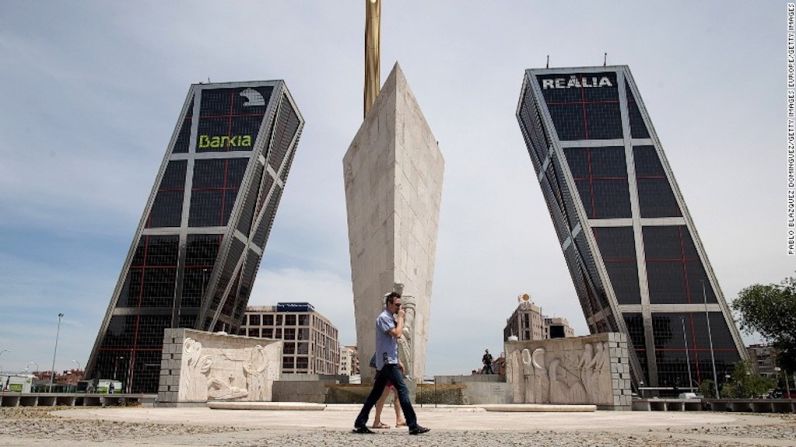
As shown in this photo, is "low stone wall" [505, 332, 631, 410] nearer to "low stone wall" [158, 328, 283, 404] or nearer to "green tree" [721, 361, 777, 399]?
"low stone wall" [158, 328, 283, 404]

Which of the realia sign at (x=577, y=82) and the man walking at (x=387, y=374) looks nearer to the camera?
the man walking at (x=387, y=374)

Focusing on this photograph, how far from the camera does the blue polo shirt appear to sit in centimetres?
617

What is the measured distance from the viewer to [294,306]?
109188mm

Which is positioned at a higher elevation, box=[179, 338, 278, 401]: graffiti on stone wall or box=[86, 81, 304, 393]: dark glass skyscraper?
box=[86, 81, 304, 393]: dark glass skyscraper

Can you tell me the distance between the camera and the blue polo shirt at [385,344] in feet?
20.2

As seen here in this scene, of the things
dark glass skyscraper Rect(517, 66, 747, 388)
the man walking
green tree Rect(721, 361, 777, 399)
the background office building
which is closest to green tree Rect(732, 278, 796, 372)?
green tree Rect(721, 361, 777, 399)

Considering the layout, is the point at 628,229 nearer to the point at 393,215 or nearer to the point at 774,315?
the point at 774,315

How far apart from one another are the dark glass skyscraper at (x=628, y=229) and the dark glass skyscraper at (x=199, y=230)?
37.4 metres

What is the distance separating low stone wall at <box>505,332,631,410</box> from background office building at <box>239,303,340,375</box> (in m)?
90.7

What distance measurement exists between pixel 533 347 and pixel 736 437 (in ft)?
37.2

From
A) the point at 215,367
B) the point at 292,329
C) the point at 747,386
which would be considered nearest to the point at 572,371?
the point at 215,367

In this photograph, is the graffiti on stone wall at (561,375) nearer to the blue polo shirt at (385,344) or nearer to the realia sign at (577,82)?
the blue polo shirt at (385,344)

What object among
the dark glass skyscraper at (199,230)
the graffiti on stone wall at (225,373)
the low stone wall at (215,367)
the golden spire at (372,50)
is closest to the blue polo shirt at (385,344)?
the low stone wall at (215,367)

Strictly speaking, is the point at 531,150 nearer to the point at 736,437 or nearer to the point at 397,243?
the point at 397,243
